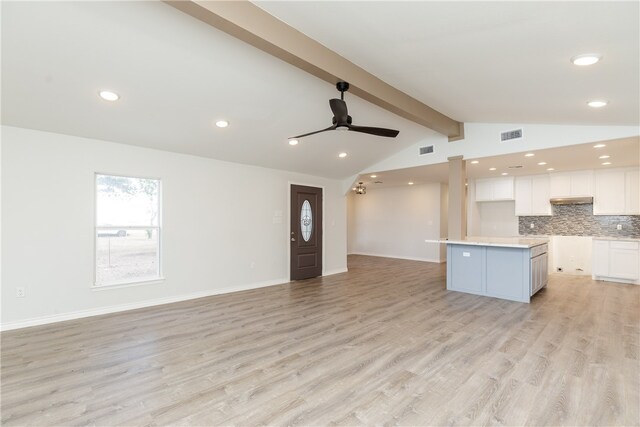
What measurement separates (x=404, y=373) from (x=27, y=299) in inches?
179

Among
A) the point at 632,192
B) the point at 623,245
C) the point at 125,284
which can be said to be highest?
the point at 632,192

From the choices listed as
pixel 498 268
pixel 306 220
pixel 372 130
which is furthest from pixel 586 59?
pixel 306 220

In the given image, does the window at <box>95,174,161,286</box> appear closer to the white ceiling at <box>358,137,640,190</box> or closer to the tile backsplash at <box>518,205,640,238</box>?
the white ceiling at <box>358,137,640,190</box>

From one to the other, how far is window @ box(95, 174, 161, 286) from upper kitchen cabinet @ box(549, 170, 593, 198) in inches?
329

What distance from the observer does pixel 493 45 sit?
247cm

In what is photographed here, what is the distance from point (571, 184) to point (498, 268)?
3.65 metres

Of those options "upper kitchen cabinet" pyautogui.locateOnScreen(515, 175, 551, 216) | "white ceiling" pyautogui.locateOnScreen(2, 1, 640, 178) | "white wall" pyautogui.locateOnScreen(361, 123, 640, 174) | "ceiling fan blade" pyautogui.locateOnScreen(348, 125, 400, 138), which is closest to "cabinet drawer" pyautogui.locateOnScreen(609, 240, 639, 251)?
"upper kitchen cabinet" pyautogui.locateOnScreen(515, 175, 551, 216)

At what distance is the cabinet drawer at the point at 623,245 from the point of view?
6035mm

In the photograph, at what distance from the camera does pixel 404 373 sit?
2680 mm

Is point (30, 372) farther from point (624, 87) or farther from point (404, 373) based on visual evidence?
point (624, 87)

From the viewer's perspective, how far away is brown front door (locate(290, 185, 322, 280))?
22.3ft

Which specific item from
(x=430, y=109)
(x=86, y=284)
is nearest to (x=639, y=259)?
(x=430, y=109)

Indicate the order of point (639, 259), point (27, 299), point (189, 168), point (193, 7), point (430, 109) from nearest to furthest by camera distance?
1. point (193, 7)
2. point (27, 299)
3. point (430, 109)
4. point (189, 168)
5. point (639, 259)

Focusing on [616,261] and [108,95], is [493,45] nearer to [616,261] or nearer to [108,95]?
[108,95]
